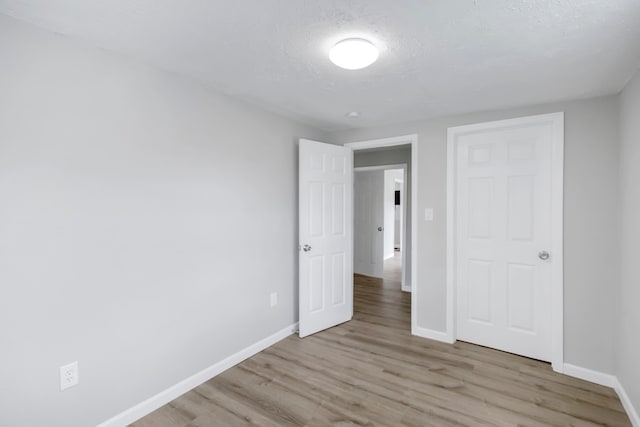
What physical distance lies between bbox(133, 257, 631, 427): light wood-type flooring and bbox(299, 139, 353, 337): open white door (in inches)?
15.4

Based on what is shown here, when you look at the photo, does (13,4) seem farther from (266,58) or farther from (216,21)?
(266,58)

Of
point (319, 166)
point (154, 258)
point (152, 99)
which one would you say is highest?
point (152, 99)

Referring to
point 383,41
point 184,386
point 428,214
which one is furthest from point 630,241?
point 184,386

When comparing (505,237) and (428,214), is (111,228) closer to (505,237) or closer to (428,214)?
(428,214)

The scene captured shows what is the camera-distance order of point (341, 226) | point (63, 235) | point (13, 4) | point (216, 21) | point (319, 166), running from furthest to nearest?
1. point (341, 226)
2. point (319, 166)
3. point (63, 235)
4. point (216, 21)
5. point (13, 4)

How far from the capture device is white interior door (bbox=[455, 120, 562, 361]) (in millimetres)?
2781

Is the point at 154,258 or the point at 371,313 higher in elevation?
the point at 154,258

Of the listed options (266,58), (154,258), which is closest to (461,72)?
(266,58)

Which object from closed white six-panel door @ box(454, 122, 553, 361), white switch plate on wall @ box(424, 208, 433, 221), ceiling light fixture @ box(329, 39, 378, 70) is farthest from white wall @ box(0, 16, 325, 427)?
closed white six-panel door @ box(454, 122, 553, 361)

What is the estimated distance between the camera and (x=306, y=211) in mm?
3291

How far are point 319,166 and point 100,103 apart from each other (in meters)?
2.03

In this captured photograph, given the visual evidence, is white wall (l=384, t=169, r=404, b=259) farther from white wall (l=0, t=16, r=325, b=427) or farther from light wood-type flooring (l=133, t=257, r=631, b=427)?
white wall (l=0, t=16, r=325, b=427)

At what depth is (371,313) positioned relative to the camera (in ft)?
13.3

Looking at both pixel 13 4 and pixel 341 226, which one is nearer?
pixel 13 4
